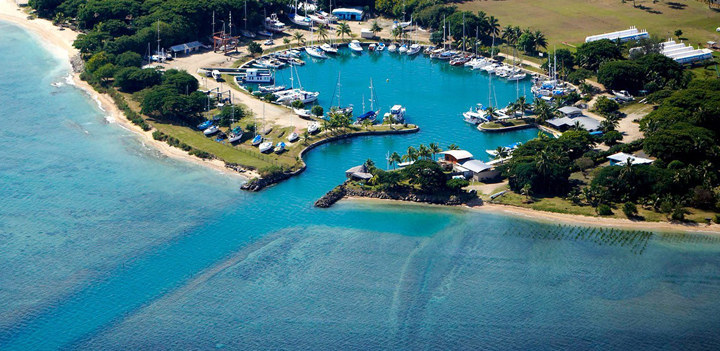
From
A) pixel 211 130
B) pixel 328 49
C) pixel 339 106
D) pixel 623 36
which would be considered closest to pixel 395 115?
pixel 339 106

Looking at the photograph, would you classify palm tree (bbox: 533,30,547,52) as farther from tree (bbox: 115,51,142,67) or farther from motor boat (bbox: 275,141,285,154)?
tree (bbox: 115,51,142,67)

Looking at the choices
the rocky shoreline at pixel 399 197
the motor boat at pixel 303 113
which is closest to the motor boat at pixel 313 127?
the motor boat at pixel 303 113

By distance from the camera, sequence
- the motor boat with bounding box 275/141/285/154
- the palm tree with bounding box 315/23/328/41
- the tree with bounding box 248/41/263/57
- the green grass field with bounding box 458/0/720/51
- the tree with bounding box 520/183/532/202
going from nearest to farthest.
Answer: the tree with bounding box 520/183/532/202, the motor boat with bounding box 275/141/285/154, the tree with bounding box 248/41/263/57, the green grass field with bounding box 458/0/720/51, the palm tree with bounding box 315/23/328/41

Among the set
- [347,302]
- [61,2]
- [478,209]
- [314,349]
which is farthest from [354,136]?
[61,2]

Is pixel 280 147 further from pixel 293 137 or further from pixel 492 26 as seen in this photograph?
pixel 492 26

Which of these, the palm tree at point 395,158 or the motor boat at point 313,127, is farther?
the motor boat at point 313,127

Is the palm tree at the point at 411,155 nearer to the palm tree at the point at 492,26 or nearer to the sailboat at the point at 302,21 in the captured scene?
the palm tree at the point at 492,26

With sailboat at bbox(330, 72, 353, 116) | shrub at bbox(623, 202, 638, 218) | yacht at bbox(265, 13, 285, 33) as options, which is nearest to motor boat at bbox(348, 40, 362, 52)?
yacht at bbox(265, 13, 285, 33)

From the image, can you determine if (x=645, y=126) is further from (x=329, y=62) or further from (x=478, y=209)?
(x=329, y=62)
